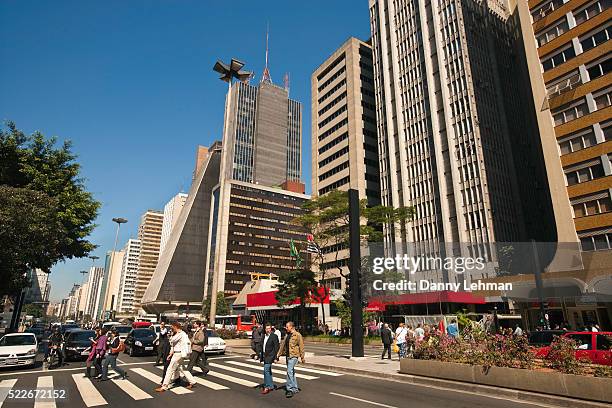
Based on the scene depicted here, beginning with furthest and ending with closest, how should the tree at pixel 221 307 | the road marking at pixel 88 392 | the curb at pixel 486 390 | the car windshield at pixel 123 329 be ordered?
the tree at pixel 221 307
the car windshield at pixel 123 329
the road marking at pixel 88 392
the curb at pixel 486 390

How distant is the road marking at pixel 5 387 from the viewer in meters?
10.3

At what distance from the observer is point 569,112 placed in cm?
3503

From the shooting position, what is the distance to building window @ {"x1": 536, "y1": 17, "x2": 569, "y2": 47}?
120 feet

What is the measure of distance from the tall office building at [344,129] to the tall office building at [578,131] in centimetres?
3669

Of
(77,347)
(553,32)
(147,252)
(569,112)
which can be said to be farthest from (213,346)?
(147,252)

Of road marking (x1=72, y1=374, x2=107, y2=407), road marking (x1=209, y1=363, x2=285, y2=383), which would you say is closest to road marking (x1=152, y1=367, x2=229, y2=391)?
road marking (x1=209, y1=363, x2=285, y2=383)

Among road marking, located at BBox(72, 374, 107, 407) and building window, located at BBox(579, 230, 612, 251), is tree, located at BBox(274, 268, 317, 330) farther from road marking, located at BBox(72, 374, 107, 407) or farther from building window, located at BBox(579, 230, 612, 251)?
road marking, located at BBox(72, 374, 107, 407)

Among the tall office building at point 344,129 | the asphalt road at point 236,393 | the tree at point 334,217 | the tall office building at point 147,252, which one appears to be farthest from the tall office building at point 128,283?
the asphalt road at point 236,393

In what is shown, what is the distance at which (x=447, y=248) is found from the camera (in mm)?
55219

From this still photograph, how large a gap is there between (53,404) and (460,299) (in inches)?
1491

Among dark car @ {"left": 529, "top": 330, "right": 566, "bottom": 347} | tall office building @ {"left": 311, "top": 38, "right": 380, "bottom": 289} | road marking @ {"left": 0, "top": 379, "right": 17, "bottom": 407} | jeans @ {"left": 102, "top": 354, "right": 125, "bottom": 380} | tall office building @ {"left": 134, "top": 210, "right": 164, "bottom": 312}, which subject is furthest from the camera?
tall office building @ {"left": 134, "top": 210, "right": 164, "bottom": 312}

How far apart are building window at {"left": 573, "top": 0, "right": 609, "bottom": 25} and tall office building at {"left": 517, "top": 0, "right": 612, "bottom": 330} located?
0.27ft

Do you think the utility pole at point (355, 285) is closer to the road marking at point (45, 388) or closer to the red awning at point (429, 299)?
the road marking at point (45, 388)

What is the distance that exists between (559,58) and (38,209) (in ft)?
149
